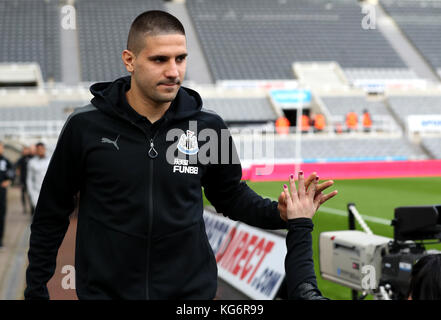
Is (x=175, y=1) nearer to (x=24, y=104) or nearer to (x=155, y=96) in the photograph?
(x=24, y=104)

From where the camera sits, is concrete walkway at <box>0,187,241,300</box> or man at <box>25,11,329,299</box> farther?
concrete walkway at <box>0,187,241,300</box>

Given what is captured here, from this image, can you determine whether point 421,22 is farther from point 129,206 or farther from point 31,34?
point 129,206

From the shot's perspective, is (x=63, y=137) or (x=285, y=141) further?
(x=285, y=141)

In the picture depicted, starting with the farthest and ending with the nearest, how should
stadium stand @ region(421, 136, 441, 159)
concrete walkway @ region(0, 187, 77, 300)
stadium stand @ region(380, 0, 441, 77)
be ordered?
stadium stand @ region(380, 0, 441, 77) < stadium stand @ region(421, 136, 441, 159) < concrete walkway @ region(0, 187, 77, 300)

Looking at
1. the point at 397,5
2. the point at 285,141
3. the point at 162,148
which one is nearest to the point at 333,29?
the point at 397,5

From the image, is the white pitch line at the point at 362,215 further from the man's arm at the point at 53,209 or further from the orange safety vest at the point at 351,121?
the orange safety vest at the point at 351,121

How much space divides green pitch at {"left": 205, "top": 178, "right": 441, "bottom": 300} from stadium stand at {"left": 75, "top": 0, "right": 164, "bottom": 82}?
18958 millimetres

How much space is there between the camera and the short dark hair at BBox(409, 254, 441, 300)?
1919mm

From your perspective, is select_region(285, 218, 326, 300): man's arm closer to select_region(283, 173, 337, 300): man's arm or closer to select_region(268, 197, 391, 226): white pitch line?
select_region(283, 173, 337, 300): man's arm

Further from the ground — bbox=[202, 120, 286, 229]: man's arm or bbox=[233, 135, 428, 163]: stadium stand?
bbox=[233, 135, 428, 163]: stadium stand

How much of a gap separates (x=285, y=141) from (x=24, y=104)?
1382 centimetres

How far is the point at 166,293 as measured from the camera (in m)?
2.23

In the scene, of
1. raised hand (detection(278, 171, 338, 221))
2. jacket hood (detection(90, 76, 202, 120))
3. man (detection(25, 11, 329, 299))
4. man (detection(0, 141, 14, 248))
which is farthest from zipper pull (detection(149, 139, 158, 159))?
man (detection(0, 141, 14, 248))
